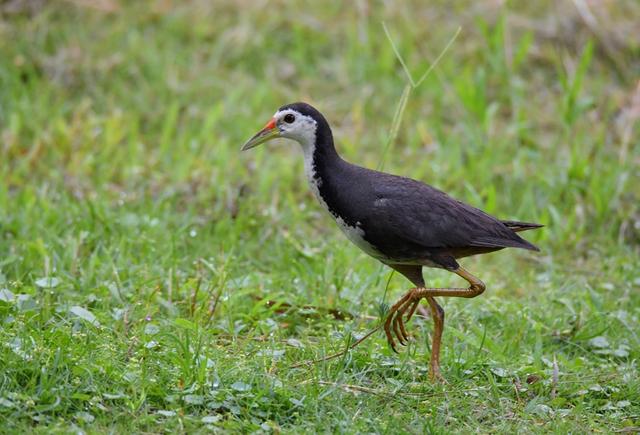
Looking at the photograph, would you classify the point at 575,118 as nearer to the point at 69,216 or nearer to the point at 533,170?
the point at 533,170

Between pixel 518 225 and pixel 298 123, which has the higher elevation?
pixel 298 123

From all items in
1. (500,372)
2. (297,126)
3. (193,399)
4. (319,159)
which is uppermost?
(297,126)

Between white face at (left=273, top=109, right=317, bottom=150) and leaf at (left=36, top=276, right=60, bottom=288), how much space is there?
1391mm

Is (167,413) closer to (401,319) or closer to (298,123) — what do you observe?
(401,319)

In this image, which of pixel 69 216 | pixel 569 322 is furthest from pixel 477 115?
pixel 69 216

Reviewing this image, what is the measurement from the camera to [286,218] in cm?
659

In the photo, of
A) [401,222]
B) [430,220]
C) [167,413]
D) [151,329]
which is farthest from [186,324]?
[430,220]

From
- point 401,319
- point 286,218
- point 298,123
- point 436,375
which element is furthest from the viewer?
point 286,218

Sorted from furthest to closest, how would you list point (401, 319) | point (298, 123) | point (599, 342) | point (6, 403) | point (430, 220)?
point (599, 342), point (298, 123), point (401, 319), point (430, 220), point (6, 403)

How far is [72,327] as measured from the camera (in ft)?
15.3

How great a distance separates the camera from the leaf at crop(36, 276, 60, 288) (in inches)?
197

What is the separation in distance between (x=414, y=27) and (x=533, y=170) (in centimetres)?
208

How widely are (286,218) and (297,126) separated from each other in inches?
67.0

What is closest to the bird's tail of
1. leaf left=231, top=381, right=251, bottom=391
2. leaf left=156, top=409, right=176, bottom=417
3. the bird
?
the bird
